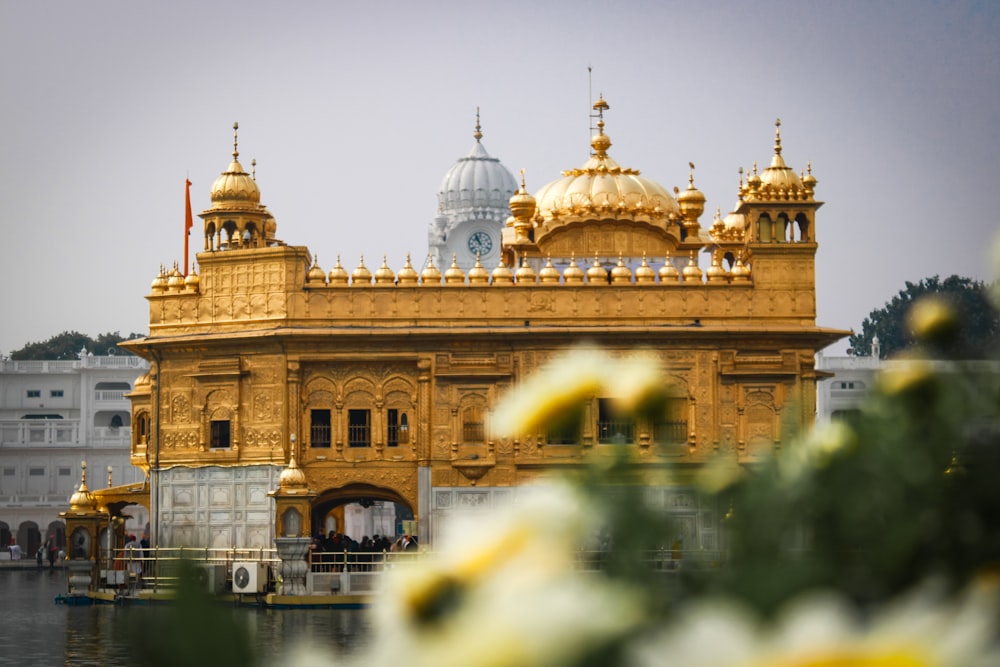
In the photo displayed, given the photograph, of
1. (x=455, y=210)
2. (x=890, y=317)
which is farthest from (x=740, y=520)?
(x=890, y=317)

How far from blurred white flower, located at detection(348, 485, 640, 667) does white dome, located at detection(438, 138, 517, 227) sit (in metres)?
68.6

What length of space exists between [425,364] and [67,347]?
6023 cm

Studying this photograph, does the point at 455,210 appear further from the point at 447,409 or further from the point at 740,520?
the point at 740,520

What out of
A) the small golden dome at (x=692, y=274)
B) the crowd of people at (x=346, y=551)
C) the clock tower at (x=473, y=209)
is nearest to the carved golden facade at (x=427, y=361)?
the small golden dome at (x=692, y=274)

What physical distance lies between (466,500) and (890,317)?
51162 mm

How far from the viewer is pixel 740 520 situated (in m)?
2.85

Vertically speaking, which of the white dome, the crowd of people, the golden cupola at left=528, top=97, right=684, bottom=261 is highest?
the white dome

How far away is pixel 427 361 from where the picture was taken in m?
32.6

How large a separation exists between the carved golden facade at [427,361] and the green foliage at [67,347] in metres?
54.8

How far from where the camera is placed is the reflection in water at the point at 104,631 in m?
21.5

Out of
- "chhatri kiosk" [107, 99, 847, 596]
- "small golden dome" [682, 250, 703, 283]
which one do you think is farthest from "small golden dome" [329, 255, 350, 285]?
"small golden dome" [682, 250, 703, 283]

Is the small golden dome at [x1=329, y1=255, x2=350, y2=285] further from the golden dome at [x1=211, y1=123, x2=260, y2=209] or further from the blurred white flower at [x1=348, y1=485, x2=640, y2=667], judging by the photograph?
the blurred white flower at [x1=348, y1=485, x2=640, y2=667]

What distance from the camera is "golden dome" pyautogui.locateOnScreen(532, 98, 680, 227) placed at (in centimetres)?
3553

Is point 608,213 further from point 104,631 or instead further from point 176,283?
point 104,631
